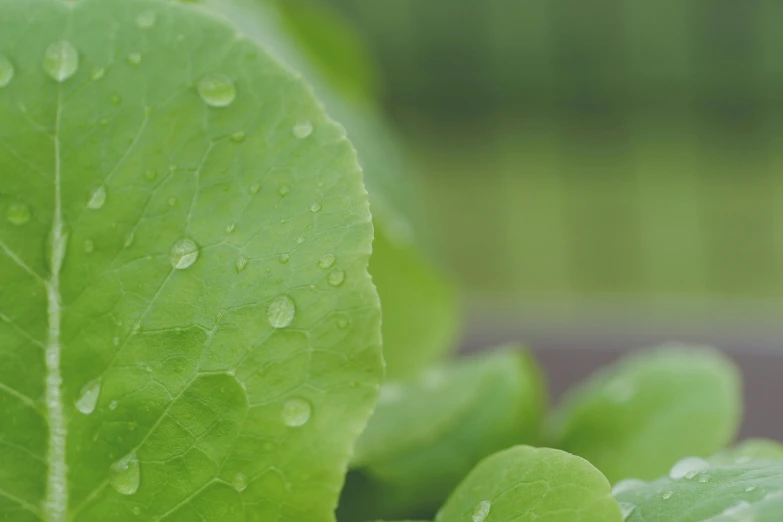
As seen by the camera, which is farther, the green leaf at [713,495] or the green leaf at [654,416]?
the green leaf at [654,416]

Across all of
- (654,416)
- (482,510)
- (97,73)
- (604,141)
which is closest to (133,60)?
(97,73)

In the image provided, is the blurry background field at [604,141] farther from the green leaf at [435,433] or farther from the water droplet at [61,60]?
the water droplet at [61,60]

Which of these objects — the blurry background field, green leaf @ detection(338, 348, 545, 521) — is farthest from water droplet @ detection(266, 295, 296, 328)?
the blurry background field

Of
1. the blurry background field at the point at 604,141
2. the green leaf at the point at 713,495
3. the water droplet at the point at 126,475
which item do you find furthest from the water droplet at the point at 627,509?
the blurry background field at the point at 604,141

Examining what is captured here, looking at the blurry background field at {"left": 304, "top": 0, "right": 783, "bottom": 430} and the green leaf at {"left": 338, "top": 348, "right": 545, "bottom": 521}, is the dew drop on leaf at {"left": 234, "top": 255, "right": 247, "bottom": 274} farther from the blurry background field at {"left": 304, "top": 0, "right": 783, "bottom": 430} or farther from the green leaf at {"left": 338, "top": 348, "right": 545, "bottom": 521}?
the blurry background field at {"left": 304, "top": 0, "right": 783, "bottom": 430}

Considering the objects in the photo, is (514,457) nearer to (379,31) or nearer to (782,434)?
(782,434)
